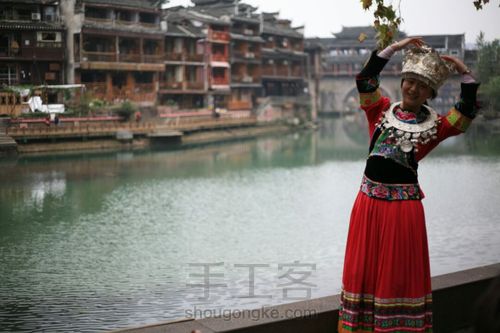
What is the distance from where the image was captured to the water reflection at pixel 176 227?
8.22m

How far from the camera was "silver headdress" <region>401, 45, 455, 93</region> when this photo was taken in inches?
125

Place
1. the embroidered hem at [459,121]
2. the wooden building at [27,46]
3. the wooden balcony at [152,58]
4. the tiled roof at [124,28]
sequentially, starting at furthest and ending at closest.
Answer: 1. the wooden balcony at [152,58]
2. the tiled roof at [124,28]
3. the wooden building at [27,46]
4. the embroidered hem at [459,121]

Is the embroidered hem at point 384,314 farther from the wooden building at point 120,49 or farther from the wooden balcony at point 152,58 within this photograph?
the wooden balcony at point 152,58

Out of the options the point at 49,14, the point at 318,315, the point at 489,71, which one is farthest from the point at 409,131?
the point at 49,14

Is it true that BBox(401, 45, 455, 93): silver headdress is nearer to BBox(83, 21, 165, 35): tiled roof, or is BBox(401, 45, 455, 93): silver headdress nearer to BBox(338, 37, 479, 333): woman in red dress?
BBox(338, 37, 479, 333): woman in red dress

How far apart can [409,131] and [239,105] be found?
37.3 metres

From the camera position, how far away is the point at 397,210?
316 centimetres

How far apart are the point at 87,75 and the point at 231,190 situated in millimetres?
13089

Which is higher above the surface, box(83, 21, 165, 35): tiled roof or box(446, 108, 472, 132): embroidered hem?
box(83, 21, 165, 35): tiled roof

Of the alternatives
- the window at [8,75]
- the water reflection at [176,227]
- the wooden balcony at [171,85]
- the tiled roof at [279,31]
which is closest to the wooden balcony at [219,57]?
the wooden balcony at [171,85]

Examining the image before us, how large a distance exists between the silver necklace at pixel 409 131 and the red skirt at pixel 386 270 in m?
0.28

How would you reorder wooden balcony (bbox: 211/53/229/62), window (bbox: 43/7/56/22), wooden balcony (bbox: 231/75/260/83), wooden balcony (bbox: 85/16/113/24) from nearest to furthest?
window (bbox: 43/7/56/22) → wooden balcony (bbox: 85/16/113/24) → wooden balcony (bbox: 211/53/229/62) → wooden balcony (bbox: 231/75/260/83)

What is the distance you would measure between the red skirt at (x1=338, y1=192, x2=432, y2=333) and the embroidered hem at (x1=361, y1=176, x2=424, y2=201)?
2cm

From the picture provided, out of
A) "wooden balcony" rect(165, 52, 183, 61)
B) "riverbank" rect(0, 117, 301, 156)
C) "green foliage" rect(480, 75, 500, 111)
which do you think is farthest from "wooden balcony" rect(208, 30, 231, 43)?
"green foliage" rect(480, 75, 500, 111)
